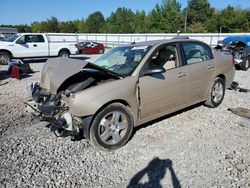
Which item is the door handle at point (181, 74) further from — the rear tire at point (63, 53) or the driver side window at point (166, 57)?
the rear tire at point (63, 53)

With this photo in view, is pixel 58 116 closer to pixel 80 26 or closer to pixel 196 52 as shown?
pixel 196 52

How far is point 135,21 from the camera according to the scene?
6600 centimetres

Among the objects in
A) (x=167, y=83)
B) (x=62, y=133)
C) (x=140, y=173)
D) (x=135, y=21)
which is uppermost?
(x=135, y=21)

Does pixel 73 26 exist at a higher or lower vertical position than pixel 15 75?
higher

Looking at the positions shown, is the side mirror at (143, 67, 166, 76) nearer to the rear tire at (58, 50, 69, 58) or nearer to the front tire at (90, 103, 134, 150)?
the front tire at (90, 103, 134, 150)

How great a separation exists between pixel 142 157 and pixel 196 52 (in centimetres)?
272

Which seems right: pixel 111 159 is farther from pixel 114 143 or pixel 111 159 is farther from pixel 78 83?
pixel 78 83

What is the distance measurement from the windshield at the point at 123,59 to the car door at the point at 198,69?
100 cm

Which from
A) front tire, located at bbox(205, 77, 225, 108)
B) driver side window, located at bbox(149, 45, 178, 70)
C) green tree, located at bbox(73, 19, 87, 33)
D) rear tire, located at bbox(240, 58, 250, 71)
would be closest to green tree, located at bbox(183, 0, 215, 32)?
green tree, located at bbox(73, 19, 87, 33)

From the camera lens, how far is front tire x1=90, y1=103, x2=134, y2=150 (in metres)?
3.95

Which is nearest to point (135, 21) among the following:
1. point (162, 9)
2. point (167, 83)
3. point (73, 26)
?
point (162, 9)

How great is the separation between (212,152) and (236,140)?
700 millimetres

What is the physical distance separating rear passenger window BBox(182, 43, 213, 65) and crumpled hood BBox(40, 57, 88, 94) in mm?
2210

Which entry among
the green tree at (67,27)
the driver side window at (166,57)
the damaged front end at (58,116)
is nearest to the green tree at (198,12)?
the green tree at (67,27)
